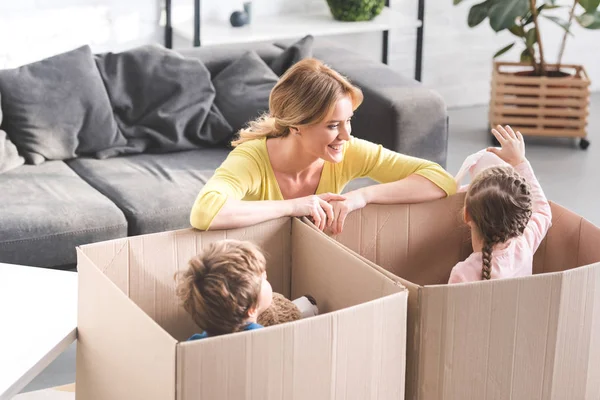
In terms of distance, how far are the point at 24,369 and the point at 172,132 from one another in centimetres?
208

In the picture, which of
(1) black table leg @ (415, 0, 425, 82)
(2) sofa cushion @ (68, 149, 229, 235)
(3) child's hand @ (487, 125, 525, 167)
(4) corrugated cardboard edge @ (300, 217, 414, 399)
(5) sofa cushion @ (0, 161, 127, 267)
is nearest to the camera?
(4) corrugated cardboard edge @ (300, 217, 414, 399)

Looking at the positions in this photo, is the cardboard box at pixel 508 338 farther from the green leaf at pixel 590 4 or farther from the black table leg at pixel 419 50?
the black table leg at pixel 419 50

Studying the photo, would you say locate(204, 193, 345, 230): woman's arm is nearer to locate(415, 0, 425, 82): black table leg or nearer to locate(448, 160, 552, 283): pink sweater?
locate(448, 160, 552, 283): pink sweater

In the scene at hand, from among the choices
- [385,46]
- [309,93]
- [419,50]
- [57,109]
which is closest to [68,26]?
[57,109]

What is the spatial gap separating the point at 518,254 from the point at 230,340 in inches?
32.5

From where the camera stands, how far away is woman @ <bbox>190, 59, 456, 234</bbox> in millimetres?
1783

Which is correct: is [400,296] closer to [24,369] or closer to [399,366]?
[399,366]

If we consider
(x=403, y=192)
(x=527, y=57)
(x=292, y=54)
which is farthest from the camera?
(x=527, y=57)

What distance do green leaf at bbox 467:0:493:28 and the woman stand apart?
2.53m

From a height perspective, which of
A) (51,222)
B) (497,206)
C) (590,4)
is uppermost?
(590,4)

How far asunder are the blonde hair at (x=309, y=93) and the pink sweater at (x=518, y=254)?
44 centimetres

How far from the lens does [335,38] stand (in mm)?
5027

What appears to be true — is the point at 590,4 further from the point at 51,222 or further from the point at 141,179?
the point at 51,222

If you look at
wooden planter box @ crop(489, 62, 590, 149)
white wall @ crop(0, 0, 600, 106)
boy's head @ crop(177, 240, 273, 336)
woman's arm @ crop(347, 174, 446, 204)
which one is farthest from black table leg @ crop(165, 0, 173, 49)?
boy's head @ crop(177, 240, 273, 336)
